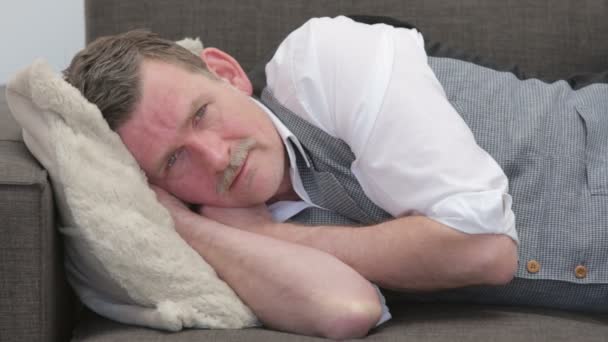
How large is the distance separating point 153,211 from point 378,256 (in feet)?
1.16

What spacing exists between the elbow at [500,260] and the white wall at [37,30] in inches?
56.2

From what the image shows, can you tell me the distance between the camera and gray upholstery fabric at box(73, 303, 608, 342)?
1.31 meters

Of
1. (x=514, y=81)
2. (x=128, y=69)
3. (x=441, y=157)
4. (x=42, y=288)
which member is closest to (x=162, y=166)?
(x=128, y=69)

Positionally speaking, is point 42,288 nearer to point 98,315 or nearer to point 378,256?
point 98,315

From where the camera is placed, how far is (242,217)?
4.99 feet

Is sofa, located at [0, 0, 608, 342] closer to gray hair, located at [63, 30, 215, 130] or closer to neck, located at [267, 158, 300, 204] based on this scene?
gray hair, located at [63, 30, 215, 130]

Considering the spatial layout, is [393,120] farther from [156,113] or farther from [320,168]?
[156,113]

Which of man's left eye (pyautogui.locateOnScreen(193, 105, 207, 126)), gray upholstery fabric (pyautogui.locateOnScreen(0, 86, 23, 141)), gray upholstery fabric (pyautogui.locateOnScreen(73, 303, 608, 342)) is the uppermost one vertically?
man's left eye (pyautogui.locateOnScreen(193, 105, 207, 126))

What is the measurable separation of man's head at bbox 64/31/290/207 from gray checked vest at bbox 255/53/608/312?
3.4 inches

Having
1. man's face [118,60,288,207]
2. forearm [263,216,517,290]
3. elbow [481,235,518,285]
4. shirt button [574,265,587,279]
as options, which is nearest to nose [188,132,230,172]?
man's face [118,60,288,207]

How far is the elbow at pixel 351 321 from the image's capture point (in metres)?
1.34

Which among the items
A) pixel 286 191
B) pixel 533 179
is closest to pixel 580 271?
pixel 533 179

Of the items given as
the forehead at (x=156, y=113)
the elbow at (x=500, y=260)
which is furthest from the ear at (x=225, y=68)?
the elbow at (x=500, y=260)

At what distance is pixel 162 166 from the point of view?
1476 mm
